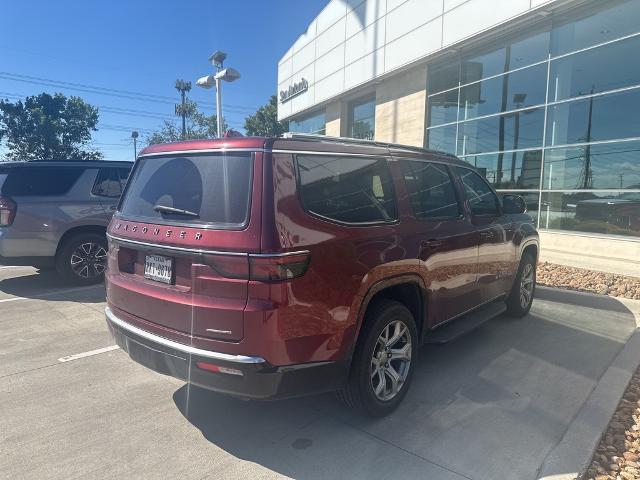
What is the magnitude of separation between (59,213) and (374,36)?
1228cm

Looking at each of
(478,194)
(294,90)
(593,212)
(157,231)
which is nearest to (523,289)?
(478,194)

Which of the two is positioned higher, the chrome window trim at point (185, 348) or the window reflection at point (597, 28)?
the window reflection at point (597, 28)

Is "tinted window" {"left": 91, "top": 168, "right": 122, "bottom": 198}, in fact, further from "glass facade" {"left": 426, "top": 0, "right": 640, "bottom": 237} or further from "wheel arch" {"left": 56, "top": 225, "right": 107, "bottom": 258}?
"glass facade" {"left": 426, "top": 0, "right": 640, "bottom": 237}

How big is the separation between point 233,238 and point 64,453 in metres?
1.75

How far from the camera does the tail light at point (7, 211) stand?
6.42 m

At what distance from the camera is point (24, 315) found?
564cm

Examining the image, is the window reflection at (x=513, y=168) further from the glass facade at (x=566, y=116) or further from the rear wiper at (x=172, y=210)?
the rear wiper at (x=172, y=210)

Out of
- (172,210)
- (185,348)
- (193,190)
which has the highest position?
(193,190)

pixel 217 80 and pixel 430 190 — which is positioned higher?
pixel 217 80

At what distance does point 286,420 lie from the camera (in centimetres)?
321

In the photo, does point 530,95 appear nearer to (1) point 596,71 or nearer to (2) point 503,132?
(2) point 503,132

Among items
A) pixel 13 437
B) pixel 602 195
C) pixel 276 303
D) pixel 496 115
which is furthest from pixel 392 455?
pixel 496 115

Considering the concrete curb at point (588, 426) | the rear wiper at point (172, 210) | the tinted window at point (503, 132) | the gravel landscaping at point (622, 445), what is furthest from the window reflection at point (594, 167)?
the rear wiper at point (172, 210)

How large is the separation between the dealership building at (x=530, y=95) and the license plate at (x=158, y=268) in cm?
858
